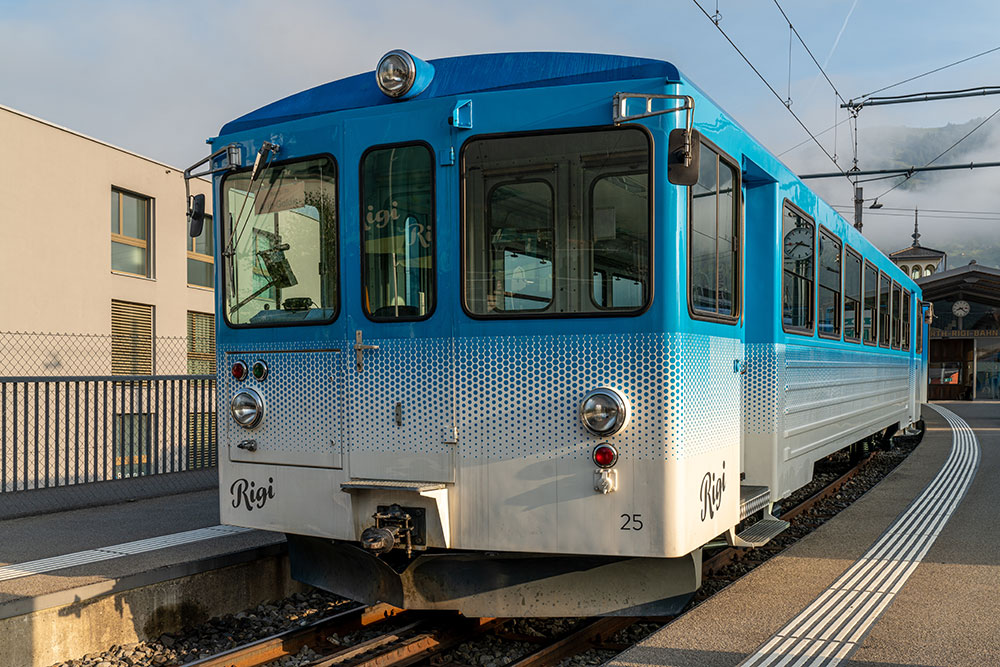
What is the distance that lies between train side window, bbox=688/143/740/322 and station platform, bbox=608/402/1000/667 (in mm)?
1728

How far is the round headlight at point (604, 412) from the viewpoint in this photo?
4.31 metres

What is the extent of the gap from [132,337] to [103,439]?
10.9m

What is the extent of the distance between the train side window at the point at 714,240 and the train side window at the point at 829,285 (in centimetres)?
249

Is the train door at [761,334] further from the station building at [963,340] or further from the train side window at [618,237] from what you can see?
the station building at [963,340]

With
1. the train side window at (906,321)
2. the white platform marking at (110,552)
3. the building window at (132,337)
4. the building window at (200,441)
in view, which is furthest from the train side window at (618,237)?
the building window at (132,337)

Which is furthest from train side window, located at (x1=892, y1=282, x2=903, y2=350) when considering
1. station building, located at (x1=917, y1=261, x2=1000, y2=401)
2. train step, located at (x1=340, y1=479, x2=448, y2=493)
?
station building, located at (x1=917, y1=261, x2=1000, y2=401)

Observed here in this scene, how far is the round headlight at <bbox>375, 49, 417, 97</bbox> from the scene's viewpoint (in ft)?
15.5

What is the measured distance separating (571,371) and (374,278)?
122 centimetres

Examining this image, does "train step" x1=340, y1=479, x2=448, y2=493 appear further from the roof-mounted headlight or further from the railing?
the railing

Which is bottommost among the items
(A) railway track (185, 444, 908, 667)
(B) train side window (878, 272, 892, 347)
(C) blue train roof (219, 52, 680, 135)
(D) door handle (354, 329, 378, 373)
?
(A) railway track (185, 444, 908, 667)

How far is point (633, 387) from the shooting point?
4.34 meters

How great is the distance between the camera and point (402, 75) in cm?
474

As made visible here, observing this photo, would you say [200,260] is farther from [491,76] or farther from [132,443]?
[491,76]

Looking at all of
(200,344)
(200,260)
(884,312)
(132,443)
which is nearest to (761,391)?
(884,312)
